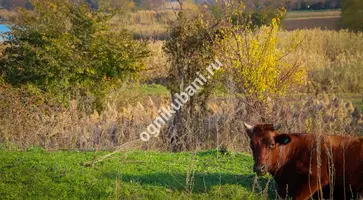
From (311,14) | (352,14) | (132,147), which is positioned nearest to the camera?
(132,147)

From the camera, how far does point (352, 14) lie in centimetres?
3691

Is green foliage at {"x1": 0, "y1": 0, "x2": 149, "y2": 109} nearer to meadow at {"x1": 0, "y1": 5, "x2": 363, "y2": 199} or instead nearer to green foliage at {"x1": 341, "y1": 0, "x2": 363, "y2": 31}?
meadow at {"x1": 0, "y1": 5, "x2": 363, "y2": 199}

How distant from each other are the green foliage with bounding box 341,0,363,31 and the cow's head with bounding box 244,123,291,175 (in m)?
30.4

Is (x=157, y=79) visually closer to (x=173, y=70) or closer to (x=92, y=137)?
(x=173, y=70)

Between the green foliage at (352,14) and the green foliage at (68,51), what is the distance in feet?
Answer: 73.9

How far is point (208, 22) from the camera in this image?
13633 mm

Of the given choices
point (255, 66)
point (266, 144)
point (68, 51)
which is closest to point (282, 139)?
point (266, 144)

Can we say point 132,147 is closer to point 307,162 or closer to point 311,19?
point 307,162

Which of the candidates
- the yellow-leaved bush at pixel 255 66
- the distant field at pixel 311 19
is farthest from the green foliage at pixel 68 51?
the distant field at pixel 311 19

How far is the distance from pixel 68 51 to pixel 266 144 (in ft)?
31.8

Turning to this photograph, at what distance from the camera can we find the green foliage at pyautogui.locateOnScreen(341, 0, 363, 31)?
35781mm

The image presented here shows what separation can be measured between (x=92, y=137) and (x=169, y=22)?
3.57 metres

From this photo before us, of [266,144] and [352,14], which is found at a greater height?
[352,14]

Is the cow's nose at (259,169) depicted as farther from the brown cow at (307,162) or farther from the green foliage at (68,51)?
the green foliage at (68,51)
